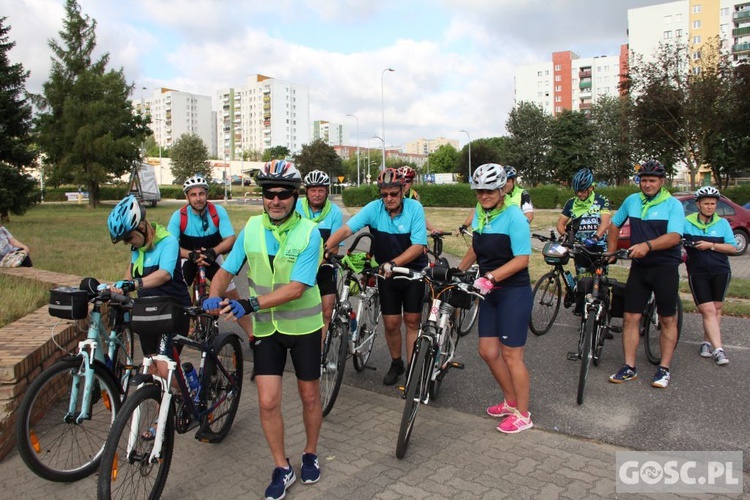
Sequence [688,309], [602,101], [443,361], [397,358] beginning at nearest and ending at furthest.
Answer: [443,361] → [397,358] → [688,309] → [602,101]

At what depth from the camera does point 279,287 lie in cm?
341

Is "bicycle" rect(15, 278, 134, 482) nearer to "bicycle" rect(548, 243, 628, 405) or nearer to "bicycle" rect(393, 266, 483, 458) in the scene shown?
"bicycle" rect(393, 266, 483, 458)

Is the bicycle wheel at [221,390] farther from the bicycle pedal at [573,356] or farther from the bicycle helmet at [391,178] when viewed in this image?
the bicycle pedal at [573,356]

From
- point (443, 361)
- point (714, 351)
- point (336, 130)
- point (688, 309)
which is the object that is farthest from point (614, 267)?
point (336, 130)

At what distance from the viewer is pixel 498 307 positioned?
4402mm

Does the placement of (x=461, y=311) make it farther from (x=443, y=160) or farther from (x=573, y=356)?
(x=443, y=160)

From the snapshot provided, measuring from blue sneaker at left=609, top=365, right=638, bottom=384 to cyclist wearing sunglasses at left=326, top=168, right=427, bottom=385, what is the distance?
198cm

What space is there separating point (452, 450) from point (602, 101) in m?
61.2

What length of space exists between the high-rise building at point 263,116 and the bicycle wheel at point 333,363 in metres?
145

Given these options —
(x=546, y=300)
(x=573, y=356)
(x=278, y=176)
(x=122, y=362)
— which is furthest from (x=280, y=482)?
(x=546, y=300)

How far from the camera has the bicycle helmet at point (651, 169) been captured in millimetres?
5355

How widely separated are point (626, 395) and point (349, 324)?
2595 mm

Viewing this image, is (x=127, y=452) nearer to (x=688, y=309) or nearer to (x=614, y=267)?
(x=688, y=309)

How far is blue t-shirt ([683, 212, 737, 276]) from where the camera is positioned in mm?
5977
